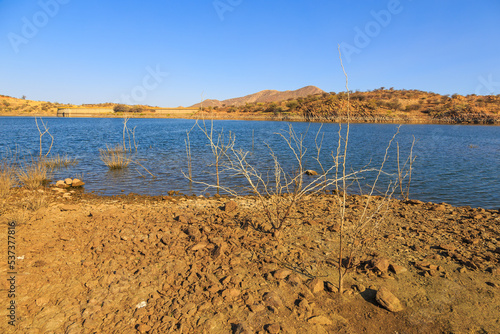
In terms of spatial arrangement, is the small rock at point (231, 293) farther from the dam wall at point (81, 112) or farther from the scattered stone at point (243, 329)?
the dam wall at point (81, 112)

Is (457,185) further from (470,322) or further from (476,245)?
(470,322)

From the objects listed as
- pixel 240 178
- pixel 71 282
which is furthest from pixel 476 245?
pixel 240 178

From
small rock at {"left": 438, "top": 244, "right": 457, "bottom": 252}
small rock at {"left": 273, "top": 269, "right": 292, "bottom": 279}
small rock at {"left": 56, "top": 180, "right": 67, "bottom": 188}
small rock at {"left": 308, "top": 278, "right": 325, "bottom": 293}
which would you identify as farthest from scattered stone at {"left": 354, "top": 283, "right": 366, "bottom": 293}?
small rock at {"left": 56, "top": 180, "right": 67, "bottom": 188}

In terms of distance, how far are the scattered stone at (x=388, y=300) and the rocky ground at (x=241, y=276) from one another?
0.4 inches

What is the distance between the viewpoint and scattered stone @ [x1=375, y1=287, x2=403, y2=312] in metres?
2.82

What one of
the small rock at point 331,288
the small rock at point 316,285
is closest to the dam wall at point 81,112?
the small rock at point 316,285

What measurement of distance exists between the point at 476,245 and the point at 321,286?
2.92m

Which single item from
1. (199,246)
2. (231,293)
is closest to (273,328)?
(231,293)

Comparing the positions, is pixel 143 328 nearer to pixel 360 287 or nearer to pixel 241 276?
pixel 241 276

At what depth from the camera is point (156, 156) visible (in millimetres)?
15977

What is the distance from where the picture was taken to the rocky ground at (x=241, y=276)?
2.65 m

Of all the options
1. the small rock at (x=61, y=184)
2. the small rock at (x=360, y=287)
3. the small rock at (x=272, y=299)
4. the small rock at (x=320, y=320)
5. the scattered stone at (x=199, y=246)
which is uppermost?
the scattered stone at (x=199, y=246)

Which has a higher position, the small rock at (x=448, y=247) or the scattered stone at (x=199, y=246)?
the scattered stone at (x=199, y=246)

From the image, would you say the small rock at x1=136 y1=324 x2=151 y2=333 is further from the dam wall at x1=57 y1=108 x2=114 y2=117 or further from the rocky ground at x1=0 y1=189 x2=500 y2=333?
the dam wall at x1=57 y1=108 x2=114 y2=117
